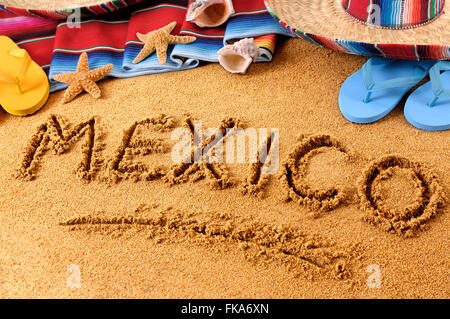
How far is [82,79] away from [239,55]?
60 centimetres

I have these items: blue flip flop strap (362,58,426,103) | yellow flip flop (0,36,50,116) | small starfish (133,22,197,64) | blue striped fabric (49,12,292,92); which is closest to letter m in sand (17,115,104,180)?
yellow flip flop (0,36,50,116)

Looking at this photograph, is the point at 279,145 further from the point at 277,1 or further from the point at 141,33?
the point at 141,33

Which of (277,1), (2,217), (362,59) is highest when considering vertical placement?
(277,1)

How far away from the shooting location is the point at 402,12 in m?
1.50

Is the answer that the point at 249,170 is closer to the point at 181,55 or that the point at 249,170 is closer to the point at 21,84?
the point at 181,55

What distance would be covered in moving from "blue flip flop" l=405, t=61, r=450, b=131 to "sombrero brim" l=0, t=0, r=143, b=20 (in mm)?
1187

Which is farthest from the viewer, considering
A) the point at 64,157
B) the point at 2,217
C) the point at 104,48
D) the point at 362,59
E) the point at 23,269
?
the point at 104,48

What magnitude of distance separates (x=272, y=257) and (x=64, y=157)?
2.58ft

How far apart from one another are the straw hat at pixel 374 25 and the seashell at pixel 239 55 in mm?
138

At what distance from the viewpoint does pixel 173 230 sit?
1.21 m

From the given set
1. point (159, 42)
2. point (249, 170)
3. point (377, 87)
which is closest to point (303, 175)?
point (249, 170)

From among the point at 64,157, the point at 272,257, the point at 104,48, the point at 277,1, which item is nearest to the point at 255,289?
the point at 272,257

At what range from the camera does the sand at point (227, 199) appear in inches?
43.2

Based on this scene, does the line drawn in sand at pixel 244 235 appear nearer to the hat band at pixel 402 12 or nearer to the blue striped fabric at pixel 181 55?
the blue striped fabric at pixel 181 55
